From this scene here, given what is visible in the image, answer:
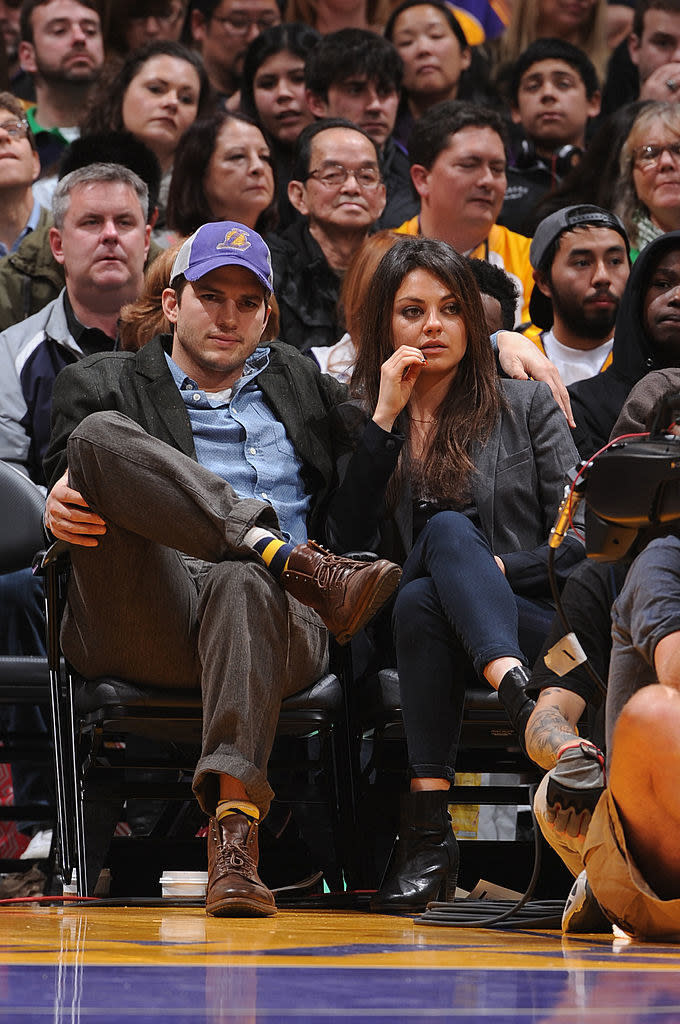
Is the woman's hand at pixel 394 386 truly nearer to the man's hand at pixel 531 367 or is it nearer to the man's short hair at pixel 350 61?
the man's hand at pixel 531 367

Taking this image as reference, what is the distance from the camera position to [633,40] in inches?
272

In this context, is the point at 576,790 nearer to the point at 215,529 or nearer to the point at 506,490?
the point at 215,529

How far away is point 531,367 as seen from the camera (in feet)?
12.2

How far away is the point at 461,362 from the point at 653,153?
6.62ft

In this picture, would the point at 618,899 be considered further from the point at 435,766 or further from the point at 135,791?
the point at 135,791

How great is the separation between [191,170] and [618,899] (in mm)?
3698

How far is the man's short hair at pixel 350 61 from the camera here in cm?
584

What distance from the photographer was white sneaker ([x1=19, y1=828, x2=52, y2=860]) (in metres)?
3.62

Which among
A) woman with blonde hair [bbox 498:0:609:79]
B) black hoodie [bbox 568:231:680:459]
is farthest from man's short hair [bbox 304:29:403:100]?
black hoodie [bbox 568:231:680:459]

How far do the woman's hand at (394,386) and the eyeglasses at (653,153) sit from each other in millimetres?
2187

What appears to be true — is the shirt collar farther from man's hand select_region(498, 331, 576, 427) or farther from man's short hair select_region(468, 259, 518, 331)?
man's short hair select_region(468, 259, 518, 331)

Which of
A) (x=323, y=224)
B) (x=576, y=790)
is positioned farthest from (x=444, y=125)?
(x=576, y=790)

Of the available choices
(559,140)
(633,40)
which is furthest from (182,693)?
(633,40)

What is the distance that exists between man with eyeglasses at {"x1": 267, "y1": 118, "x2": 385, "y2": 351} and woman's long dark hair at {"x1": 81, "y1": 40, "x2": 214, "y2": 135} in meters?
0.91
